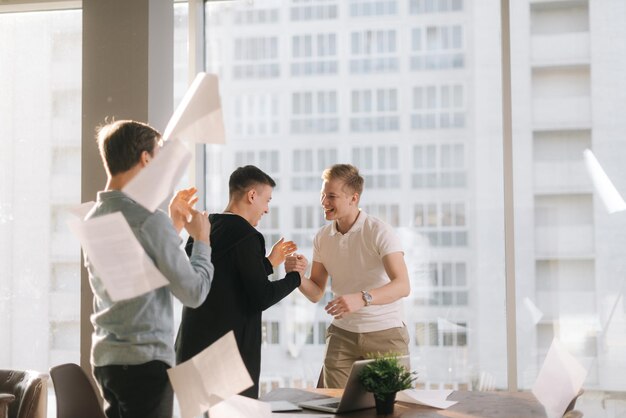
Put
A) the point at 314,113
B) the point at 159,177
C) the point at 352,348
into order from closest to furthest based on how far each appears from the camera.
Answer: the point at 159,177
the point at 352,348
the point at 314,113

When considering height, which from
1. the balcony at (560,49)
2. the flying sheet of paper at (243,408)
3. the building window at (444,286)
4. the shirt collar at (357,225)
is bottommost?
the flying sheet of paper at (243,408)

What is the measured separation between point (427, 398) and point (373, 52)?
105 inches

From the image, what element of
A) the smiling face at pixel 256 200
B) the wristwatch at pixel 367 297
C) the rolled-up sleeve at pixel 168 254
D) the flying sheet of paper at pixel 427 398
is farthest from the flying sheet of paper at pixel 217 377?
the wristwatch at pixel 367 297

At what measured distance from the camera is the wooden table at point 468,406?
8.33 feet

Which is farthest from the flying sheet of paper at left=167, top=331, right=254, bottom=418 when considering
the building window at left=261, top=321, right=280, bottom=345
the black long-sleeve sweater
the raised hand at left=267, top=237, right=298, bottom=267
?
the building window at left=261, top=321, right=280, bottom=345

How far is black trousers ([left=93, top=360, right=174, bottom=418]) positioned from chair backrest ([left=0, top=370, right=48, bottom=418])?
5.06 feet

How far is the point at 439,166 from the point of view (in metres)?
4.74

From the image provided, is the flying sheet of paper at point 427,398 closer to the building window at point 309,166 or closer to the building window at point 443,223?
the building window at point 443,223

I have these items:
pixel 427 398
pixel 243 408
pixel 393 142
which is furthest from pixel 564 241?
pixel 243 408

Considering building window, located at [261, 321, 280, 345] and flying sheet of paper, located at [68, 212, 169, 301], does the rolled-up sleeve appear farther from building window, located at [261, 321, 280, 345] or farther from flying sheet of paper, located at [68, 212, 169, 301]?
building window, located at [261, 321, 280, 345]

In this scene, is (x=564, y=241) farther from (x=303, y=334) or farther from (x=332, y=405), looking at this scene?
(x=332, y=405)

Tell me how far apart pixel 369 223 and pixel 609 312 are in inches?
67.4

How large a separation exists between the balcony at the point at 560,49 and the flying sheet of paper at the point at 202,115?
2.80 meters

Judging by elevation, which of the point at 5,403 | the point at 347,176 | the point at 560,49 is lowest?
the point at 5,403
